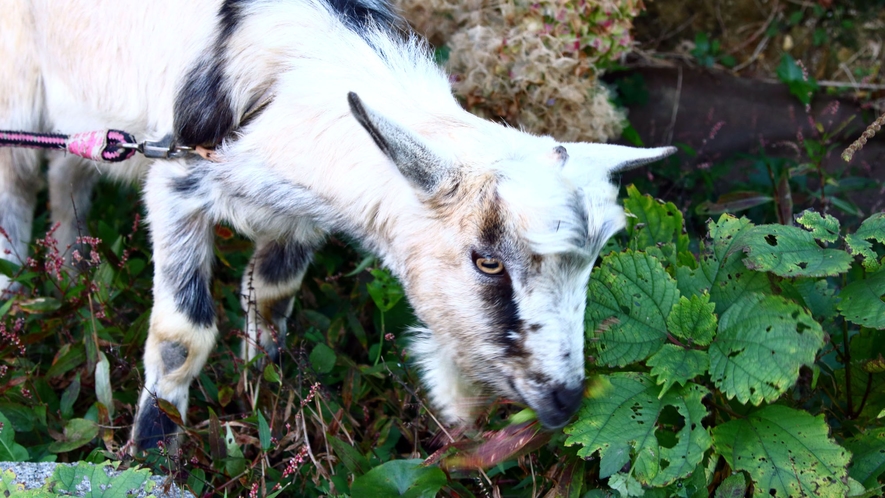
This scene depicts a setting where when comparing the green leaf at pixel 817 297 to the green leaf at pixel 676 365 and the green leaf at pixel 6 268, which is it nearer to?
the green leaf at pixel 676 365

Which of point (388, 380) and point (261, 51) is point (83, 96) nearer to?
point (261, 51)

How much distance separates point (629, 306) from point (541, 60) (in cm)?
185

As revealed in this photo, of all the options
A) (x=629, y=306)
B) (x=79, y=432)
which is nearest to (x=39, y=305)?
(x=79, y=432)

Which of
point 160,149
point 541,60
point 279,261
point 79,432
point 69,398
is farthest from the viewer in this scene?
point 541,60

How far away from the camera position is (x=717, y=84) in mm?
5262

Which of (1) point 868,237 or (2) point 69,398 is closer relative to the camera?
(1) point 868,237

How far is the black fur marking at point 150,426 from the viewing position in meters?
2.86

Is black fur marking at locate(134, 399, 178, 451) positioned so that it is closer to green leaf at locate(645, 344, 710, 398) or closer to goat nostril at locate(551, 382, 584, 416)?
goat nostril at locate(551, 382, 584, 416)

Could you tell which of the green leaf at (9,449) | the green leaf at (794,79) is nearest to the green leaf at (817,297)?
the green leaf at (9,449)

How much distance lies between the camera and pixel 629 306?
2.37 meters

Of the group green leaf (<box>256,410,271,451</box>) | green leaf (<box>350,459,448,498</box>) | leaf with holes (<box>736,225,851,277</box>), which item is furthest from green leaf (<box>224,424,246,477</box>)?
leaf with holes (<box>736,225,851,277</box>)

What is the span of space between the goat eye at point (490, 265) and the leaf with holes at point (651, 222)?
30.3 inches

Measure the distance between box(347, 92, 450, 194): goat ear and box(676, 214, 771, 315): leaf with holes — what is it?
86 cm

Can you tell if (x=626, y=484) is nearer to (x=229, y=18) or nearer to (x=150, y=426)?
(x=150, y=426)
